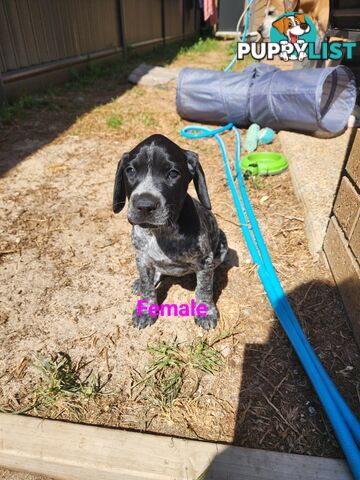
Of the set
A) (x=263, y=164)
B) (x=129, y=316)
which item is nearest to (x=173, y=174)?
(x=129, y=316)

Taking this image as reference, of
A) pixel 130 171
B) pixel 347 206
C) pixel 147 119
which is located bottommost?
pixel 147 119

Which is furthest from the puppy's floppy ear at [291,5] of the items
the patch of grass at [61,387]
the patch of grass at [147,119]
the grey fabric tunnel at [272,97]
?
the patch of grass at [61,387]

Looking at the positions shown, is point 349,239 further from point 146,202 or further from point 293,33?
point 293,33

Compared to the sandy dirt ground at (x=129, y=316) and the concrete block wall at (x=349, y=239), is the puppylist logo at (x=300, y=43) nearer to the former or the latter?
the sandy dirt ground at (x=129, y=316)

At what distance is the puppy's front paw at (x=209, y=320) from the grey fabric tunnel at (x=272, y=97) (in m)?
4.82

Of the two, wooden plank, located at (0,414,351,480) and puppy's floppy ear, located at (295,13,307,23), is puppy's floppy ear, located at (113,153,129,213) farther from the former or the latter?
puppy's floppy ear, located at (295,13,307,23)

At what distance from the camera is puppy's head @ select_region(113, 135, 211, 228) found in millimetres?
2334

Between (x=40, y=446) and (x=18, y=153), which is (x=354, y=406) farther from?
(x=18, y=153)

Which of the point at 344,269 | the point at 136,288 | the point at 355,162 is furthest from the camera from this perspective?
the point at 136,288

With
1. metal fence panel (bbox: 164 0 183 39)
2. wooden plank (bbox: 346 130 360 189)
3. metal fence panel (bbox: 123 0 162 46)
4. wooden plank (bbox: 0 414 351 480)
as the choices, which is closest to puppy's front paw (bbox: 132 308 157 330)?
wooden plank (bbox: 0 414 351 480)

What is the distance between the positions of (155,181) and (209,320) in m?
1.55

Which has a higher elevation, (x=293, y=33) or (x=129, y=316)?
(x=293, y=33)

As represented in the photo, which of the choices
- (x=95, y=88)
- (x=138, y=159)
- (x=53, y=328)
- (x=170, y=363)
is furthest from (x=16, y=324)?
(x=95, y=88)

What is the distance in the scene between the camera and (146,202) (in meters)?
2.29
